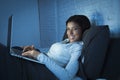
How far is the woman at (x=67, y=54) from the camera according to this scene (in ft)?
5.54

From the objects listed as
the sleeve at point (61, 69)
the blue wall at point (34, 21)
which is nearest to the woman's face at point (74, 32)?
the sleeve at point (61, 69)

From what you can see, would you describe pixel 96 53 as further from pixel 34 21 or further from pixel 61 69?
pixel 34 21

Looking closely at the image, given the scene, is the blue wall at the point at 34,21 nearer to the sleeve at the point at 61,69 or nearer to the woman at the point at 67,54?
the woman at the point at 67,54

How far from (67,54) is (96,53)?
36 cm

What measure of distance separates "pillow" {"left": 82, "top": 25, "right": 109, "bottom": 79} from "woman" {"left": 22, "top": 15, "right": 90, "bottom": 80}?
0.41 feet

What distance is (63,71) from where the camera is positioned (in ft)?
5.53

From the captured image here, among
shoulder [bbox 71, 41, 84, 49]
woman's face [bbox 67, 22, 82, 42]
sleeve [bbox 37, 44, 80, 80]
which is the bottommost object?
sleeve [bbox 37, 44, 80, 80]

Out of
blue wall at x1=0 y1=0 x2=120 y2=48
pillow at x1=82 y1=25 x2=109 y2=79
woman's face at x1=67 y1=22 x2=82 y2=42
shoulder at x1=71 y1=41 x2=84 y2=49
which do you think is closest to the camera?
pillow at x1=82 y1=25 x2=109 y2=79

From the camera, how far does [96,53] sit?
5.24ft

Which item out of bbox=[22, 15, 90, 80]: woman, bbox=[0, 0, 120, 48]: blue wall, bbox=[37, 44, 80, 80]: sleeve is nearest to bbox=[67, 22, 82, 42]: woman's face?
bbox=[22, 15, 90, 80]: woman

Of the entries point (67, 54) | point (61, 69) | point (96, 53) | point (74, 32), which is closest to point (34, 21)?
point (74, 32)

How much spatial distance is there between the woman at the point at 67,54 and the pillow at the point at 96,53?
0.12m

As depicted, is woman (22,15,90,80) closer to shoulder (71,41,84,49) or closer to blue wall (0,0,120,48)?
shoulder (71,41,84,49)

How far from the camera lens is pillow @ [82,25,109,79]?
1590 mm
